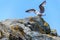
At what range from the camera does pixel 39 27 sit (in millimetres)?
34625

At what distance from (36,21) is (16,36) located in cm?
813

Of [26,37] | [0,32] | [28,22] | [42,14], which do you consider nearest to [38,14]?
[42,14]

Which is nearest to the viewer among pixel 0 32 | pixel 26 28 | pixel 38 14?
pixel 0 32

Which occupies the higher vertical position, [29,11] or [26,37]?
[29,11]

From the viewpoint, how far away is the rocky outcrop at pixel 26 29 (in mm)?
27302

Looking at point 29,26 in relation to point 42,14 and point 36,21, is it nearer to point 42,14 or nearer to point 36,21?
point 36,21

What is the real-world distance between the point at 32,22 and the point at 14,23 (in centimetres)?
233

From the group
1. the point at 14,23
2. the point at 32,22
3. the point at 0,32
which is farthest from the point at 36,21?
the point at 0,32

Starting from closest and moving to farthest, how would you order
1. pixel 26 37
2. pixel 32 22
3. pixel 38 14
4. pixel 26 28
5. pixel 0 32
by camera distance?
pixel 0 32
pixel 26 37
pixel 26 28
pixel 32 22
pixel 38 14

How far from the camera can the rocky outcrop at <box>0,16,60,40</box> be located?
27.3 metres

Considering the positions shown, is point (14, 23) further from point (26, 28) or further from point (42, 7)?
point (42, 7)

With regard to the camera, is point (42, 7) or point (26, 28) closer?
point (26, 28)

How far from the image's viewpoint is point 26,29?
105ft

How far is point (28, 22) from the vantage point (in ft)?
112
